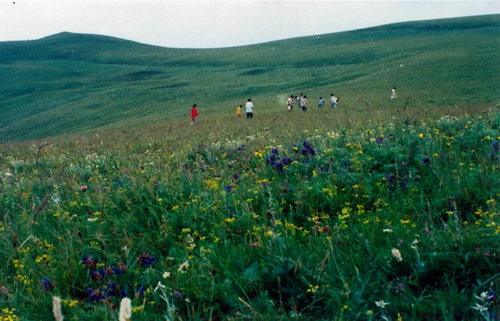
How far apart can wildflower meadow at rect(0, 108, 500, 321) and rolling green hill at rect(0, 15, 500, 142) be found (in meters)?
8.58

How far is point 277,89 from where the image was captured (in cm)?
4981

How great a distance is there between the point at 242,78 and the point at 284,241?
63.1 m

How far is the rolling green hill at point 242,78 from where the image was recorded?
1441 inches

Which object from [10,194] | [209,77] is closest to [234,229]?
[10,194]

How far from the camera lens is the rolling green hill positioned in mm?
36594

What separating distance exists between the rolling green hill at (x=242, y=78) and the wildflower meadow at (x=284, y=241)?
858 centimetres

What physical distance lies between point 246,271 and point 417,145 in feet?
9.40

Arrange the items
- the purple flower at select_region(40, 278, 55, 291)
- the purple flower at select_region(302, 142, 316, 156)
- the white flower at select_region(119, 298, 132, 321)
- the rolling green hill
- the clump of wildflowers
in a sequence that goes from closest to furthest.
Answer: the white flower at select_region(119, 298, 132, 321)
the clump of wildflowers
the purple flower at select_region(40, 278, 55, 291)
the purple flower at select_region(302, 142, 316, 156)
the rolling green hill

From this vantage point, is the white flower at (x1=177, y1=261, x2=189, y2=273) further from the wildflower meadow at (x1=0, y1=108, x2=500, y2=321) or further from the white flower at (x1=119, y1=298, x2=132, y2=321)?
the white flower at (x1=119, y1=298, x2=132, y2=321)

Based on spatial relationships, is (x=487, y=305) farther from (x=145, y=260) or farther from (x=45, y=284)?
(x=45, y=284)

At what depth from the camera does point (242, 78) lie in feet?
213

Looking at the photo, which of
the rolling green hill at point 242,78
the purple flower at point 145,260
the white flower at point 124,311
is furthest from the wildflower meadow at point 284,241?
the rolling green hill at point 242,78

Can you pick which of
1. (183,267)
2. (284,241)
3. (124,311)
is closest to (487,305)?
(284,241)

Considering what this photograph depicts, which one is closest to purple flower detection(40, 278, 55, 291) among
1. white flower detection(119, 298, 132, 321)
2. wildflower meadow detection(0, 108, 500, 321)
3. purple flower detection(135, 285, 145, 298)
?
wildflower meadow detection(0, 108, 500, 321)
